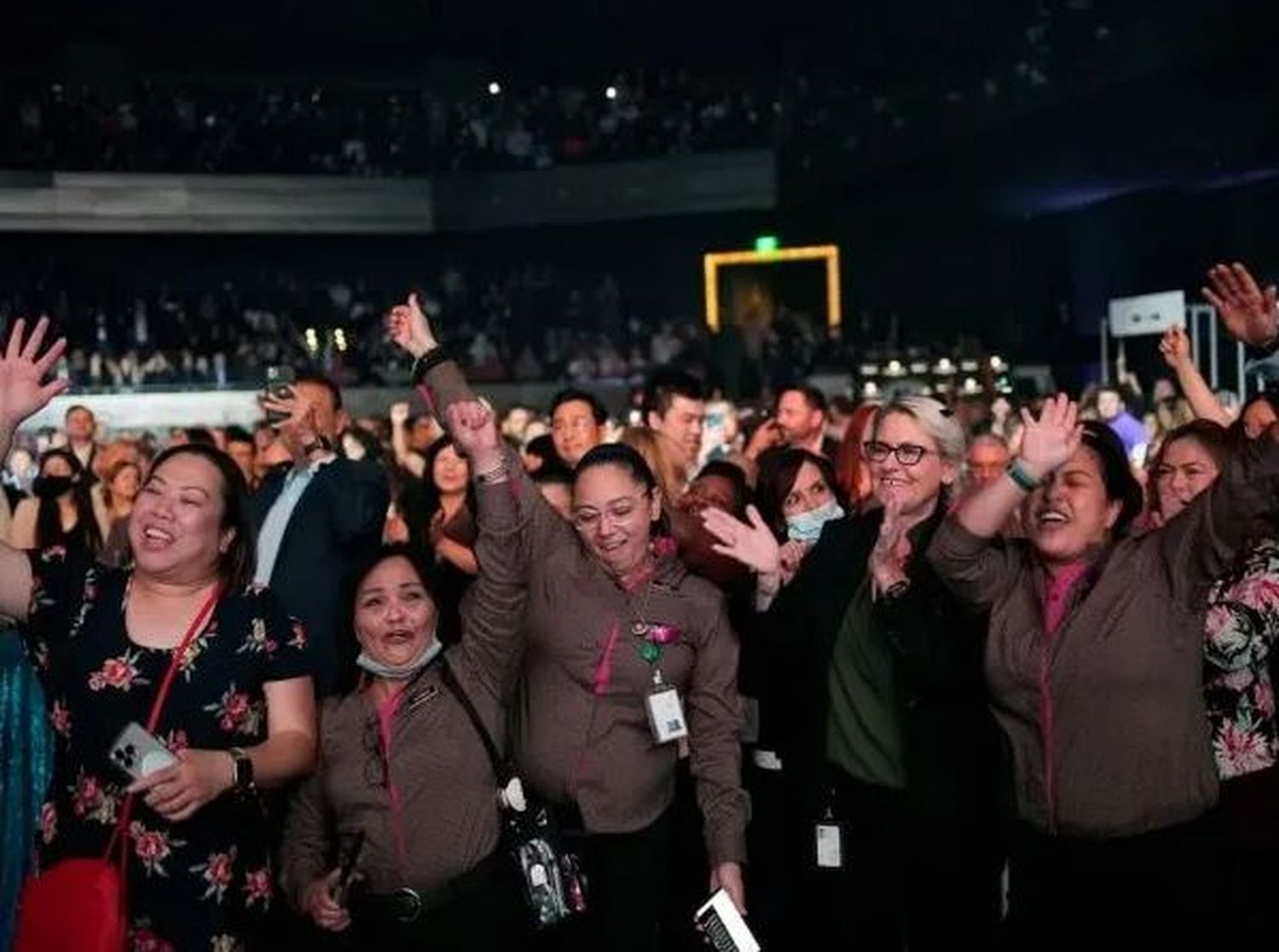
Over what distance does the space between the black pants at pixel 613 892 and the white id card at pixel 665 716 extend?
27 cm

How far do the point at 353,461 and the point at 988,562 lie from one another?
2273 millimetres

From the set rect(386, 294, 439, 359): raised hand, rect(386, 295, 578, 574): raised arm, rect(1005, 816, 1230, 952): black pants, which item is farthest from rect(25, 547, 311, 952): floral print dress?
rect(1005, 816, 1230, 952): black pants

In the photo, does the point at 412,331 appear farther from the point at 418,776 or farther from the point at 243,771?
the point at 243,771

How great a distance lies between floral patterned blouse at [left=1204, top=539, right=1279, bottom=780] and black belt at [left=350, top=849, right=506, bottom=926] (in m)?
1.75

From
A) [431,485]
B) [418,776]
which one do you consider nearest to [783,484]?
[418,776]

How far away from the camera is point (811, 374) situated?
22812 millimetres

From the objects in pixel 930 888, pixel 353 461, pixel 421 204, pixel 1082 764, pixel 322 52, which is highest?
pixel 322 52

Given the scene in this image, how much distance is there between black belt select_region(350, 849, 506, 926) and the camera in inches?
160

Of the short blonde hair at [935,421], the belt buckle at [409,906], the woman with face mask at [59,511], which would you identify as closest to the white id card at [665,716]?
the belt buckle at [409,906]

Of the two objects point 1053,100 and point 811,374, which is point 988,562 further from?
point 811,374

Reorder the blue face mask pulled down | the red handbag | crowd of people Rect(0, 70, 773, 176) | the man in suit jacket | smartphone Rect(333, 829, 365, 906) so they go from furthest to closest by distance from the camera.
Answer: crowd of people Rect(0, 70, 773, 176)
the man in suit jacket
the blue face mask pulled down
smartphone Rect(333, 829, 365, 906)
the red handbag

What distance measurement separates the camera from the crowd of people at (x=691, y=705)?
142 inches

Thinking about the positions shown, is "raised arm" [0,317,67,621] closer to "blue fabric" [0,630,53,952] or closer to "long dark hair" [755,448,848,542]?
"blue fabric" [0,630,53,952]

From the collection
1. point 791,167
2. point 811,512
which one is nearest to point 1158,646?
point 811,512
